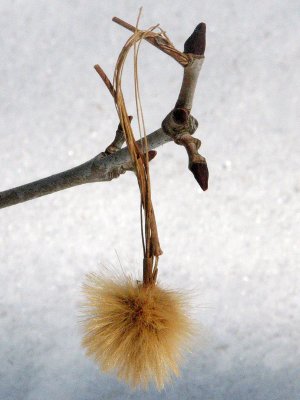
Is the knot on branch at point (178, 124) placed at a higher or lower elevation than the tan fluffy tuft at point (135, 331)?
higher

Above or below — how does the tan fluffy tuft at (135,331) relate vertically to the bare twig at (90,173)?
below

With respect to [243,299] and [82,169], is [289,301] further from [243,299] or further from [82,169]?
[82,169]

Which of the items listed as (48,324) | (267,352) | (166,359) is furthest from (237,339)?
(166,359)

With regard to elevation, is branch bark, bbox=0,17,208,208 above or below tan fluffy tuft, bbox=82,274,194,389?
above

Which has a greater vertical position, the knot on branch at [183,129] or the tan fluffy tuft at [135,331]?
the knot on branch at [183,129]

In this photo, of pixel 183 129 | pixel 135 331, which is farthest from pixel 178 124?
pixel 135 331

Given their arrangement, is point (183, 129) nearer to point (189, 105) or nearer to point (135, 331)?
point (189, 105)
